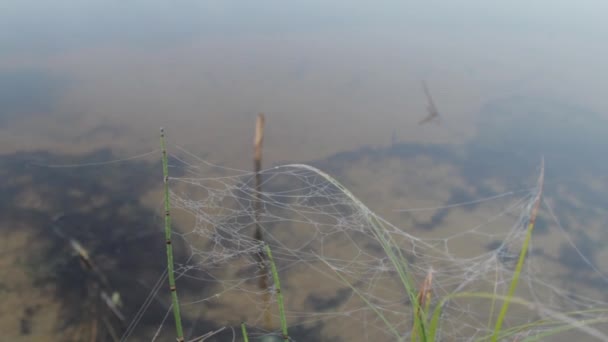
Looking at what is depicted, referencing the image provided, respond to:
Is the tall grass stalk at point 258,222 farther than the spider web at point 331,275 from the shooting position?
Yes

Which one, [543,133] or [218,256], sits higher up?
[543,133]

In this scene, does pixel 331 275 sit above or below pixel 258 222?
below

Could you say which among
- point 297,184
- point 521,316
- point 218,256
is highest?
point 297,184

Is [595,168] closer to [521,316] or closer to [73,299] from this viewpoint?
[521,316]

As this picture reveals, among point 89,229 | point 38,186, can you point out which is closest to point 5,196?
point 38,186

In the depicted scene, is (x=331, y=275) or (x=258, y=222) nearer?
(x=331, y=275)

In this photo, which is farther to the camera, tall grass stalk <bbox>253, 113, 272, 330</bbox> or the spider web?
tall grass stalk <bbox>253, 113, 272, 330</bbox>

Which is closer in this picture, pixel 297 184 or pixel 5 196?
pixel 5 196

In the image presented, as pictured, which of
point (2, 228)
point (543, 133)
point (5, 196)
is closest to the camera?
point (2, 228)
